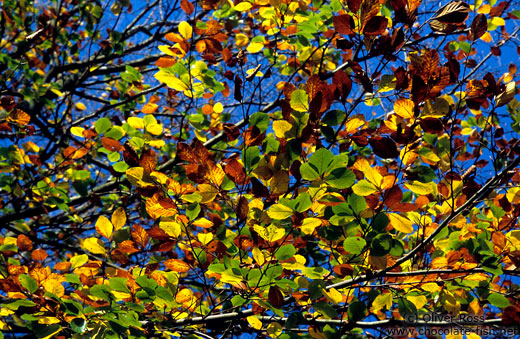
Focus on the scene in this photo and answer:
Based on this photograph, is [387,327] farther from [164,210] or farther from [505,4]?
[505,4]

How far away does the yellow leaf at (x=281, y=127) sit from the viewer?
1.31 m

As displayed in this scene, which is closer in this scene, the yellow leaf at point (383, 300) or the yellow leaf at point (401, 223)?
the yellow leaf at point (401, 223)

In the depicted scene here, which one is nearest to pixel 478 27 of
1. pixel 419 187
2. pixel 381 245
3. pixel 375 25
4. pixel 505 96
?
pixel 505 96

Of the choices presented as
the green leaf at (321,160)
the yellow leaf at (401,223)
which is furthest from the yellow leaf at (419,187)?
the green leaf at (321,160)

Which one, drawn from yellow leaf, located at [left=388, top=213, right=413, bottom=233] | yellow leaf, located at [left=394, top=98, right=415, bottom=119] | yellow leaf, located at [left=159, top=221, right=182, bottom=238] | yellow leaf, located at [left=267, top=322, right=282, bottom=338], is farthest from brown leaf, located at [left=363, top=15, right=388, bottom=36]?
yellow leaf, located at [left=267, top=322, right=282, bottom=338]

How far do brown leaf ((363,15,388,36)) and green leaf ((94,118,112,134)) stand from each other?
1.30 m

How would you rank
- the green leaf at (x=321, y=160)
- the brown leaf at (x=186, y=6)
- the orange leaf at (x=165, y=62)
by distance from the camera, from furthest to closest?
the brown leaf at (x=186, y=6) → the orange leaf at (x=165, y=62) → the green leaf at (x=321, y=160)

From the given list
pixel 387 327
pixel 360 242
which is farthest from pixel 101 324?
pixel 387 327

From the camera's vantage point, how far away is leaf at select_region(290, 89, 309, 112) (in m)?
1.26

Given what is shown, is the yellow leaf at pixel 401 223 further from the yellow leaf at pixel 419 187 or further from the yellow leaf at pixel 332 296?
the yellow leaf at pixel 332 296

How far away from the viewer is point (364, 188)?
4.05 ft

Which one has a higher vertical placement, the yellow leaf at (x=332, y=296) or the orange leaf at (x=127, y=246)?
the orange leaf at (x=127, y=246)

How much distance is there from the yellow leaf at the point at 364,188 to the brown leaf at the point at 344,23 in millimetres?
558

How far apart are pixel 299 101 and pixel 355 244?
0.54m
